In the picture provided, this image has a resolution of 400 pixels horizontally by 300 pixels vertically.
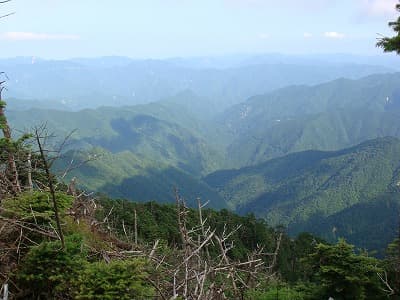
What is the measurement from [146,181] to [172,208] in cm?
12004

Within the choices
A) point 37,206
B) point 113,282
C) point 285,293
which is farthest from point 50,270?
point 285,293

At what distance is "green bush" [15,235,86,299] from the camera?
6.72 m

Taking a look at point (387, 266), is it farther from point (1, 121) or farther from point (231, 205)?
point (231, 205)

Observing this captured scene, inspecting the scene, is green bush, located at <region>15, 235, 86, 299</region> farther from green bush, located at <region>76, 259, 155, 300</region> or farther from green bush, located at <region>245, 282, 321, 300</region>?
green bush, located at <region>245, 282, 321, 300</region>

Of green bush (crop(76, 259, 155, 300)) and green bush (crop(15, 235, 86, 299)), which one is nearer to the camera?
A: green bush (crop(76, 259, 155, 300))

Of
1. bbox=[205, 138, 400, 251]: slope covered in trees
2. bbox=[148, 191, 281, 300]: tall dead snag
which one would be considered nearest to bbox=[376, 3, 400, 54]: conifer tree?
bbox=[148, 191, 281, 300]: tall dead snag

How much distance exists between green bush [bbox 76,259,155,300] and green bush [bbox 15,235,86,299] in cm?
39

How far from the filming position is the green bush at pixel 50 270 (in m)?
6.72

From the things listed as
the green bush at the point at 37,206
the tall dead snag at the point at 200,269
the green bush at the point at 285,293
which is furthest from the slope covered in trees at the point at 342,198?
the green bush at the point at 37,206

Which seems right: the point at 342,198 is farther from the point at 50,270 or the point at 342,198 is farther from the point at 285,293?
the point at 50,270

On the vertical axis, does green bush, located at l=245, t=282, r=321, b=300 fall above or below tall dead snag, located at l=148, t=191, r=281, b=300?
below

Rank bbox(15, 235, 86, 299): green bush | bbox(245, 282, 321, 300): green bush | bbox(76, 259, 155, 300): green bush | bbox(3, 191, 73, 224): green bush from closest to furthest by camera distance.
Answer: bbox(76, 259, 155, 300): green bush
bbox(15, 235, 86, 299): green bush
bbox(3, 191, 73, 224): green bush
bbox(245, 282, 321, 300): green bush

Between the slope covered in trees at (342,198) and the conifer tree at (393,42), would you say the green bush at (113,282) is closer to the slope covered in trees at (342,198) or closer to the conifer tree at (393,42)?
the conifer tree at (393,42)

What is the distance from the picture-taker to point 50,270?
22.1 feet
